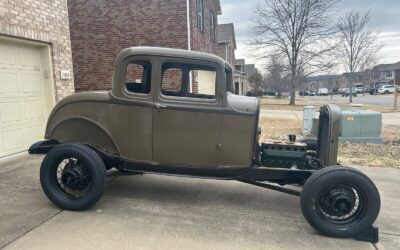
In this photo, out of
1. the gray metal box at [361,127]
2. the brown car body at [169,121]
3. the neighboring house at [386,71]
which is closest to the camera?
the brown car body at [169,121]

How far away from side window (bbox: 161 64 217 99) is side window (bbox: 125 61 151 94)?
0.22 meters

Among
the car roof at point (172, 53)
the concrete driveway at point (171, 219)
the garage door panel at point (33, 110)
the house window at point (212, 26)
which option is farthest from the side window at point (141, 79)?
the house window at point (212, 26)

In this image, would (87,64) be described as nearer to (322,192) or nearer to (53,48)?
(53,48)

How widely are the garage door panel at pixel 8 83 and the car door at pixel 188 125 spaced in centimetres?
409

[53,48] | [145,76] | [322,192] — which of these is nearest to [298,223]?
[322,192]

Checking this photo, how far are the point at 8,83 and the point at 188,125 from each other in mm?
4611

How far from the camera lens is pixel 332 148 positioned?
4141 millimetres

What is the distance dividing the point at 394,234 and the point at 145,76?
3675 mm

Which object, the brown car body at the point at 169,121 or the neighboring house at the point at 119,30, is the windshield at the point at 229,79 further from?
the neighboring house at the point at 119,30

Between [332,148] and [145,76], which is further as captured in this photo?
[145,76]

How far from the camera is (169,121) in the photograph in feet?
13.6

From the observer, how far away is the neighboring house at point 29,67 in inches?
255

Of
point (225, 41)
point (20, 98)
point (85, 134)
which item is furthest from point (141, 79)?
point (225, 41)

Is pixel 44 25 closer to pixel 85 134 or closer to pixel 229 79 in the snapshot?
pixel 85 134
